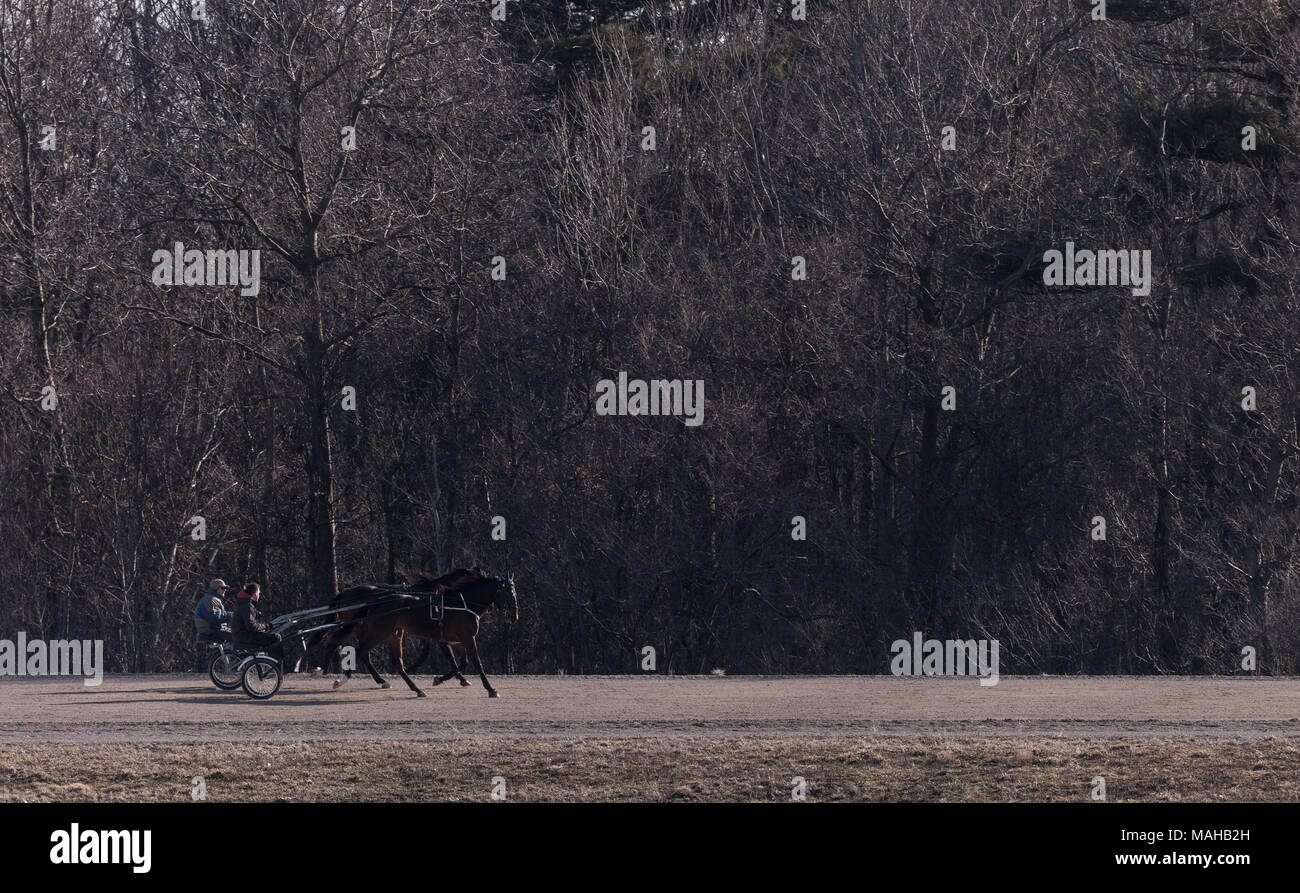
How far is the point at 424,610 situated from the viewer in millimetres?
19891

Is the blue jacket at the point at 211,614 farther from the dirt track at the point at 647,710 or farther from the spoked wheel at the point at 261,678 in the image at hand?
the dirt track at the point at 647,710

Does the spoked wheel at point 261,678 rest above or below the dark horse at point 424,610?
below

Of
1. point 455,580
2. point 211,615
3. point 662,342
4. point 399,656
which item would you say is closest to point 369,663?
point 399,656

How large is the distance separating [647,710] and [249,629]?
194 inches

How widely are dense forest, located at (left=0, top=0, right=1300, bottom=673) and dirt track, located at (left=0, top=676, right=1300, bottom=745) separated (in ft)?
32.3

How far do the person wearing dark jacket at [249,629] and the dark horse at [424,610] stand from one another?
0.81m

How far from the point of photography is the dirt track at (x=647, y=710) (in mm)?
17750

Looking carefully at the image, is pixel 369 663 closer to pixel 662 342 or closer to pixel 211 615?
pixel 211 615

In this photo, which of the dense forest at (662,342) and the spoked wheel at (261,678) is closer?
the spoked wheel at (261,678)

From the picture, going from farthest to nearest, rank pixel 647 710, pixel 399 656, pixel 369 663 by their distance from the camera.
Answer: pixel 369 663 → pixel 399 656 → pixel 647 710

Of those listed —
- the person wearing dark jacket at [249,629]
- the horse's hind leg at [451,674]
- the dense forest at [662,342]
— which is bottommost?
the horse's hind leg at [451,674]

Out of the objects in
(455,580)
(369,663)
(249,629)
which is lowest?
(369,663)

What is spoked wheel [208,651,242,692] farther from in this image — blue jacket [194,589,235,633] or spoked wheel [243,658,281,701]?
spoked wheel [243,658,281,701]

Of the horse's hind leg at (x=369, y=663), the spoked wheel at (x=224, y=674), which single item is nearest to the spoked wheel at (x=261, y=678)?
the spoked wheel at (x=224, y=674)
